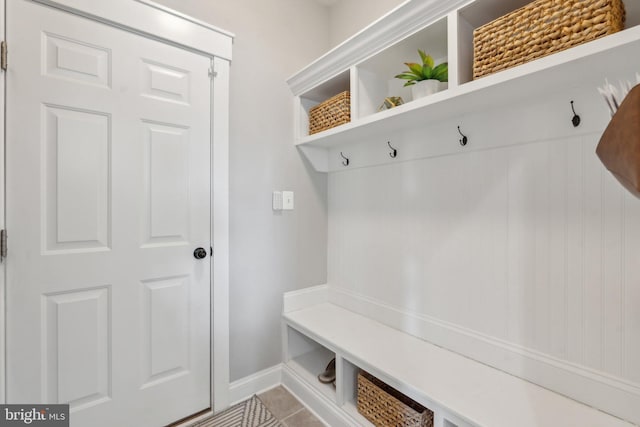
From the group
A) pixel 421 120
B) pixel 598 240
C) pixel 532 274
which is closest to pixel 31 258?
pixel 421 120

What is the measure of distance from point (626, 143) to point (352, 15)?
6.53 feet

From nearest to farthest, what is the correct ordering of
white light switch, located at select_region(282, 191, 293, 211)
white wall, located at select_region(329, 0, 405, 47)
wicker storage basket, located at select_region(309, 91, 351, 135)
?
wicker storage basket, located at select_region(309, 91, 351, 135) → white wall, located at select_region(329, 0, 405, 47) → white light switch, located at select_region(282, 191, 293, 211)

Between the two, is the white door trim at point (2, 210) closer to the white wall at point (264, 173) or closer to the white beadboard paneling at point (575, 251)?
the white wall at point (264, 173)

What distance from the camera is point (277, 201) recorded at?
189 cm

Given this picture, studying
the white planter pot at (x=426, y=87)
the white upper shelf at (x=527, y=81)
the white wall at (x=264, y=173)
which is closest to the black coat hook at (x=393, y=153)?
the white upper shelf at (x=527, y=81)

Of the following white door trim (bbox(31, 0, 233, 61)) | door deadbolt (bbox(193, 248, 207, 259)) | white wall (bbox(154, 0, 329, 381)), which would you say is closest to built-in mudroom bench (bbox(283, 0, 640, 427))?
white wall (bbox(154, 0, 329, 381))

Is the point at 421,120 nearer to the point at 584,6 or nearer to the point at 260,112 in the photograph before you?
the point at 584,6

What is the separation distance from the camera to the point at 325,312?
196 centimetres

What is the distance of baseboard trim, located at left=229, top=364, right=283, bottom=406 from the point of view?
1.73 meters

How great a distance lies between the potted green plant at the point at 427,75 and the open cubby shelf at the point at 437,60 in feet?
0.26

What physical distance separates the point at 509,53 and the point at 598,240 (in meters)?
0.73

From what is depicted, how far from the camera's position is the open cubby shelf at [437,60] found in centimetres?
89

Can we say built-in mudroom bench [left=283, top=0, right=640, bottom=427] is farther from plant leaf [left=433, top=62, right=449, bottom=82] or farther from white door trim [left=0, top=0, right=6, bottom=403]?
white door trim [left=0, top=0, right=6, bottom=403]

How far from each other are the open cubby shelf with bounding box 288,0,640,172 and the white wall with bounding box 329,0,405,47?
1.47 feet
